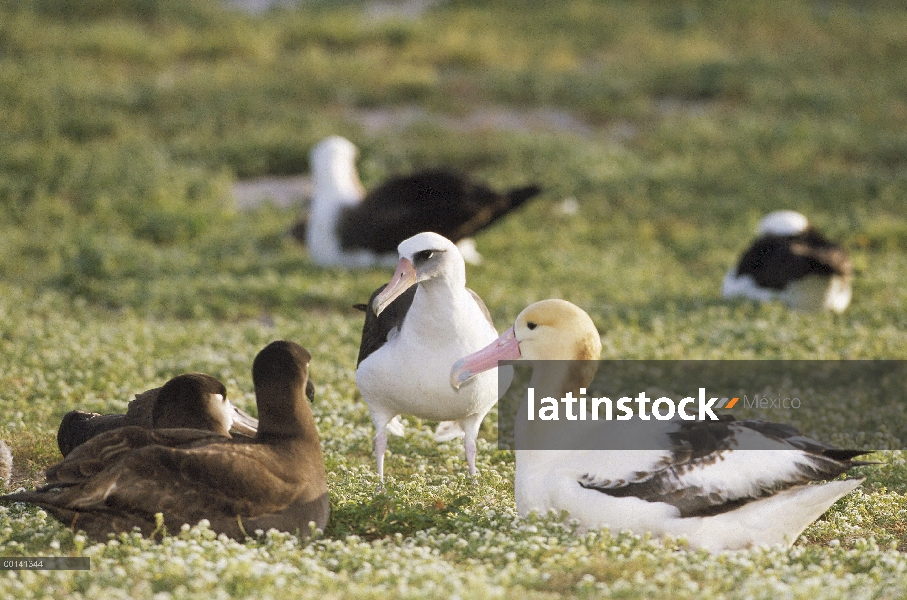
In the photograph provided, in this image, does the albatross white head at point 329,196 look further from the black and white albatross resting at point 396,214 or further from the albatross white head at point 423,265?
the albatross white head at point 423,265

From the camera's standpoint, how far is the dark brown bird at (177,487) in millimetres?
6016

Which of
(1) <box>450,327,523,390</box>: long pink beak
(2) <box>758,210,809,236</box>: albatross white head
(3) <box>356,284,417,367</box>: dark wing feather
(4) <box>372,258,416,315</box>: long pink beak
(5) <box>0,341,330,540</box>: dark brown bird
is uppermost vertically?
(2) <box>758,210,809,236</box>: albatross white head

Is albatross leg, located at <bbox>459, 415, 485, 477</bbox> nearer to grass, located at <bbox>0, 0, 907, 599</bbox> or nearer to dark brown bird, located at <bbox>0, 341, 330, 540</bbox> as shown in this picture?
grass, located at <bbox>0, 0, 907, 599</bbox>

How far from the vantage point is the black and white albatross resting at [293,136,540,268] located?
47.3ft

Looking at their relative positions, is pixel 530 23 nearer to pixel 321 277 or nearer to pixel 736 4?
pixel 736 4

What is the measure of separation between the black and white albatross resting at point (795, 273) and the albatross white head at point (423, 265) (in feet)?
22.8

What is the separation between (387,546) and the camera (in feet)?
20.5

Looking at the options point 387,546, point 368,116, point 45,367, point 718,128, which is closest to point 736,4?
point 718,128

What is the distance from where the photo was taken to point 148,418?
7.43m

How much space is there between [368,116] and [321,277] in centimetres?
745

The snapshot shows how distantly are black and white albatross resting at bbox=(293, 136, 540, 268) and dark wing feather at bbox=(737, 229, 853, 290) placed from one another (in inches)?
108

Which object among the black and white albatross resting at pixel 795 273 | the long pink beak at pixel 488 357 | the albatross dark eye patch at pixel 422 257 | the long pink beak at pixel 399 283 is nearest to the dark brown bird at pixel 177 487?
the long pink beak at pixel 488 357

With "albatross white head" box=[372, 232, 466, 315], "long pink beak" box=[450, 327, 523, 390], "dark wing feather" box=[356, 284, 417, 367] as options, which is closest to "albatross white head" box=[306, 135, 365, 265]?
"dark wing feather" box=[356, 284, 417, 367]

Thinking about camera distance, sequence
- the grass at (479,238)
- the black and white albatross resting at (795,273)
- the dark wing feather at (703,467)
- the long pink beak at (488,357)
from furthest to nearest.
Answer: the black and white albatross resting at (795,273), the long pink beak at (488,357), the dark wing feather at (703,467), the grass at (479,238)
